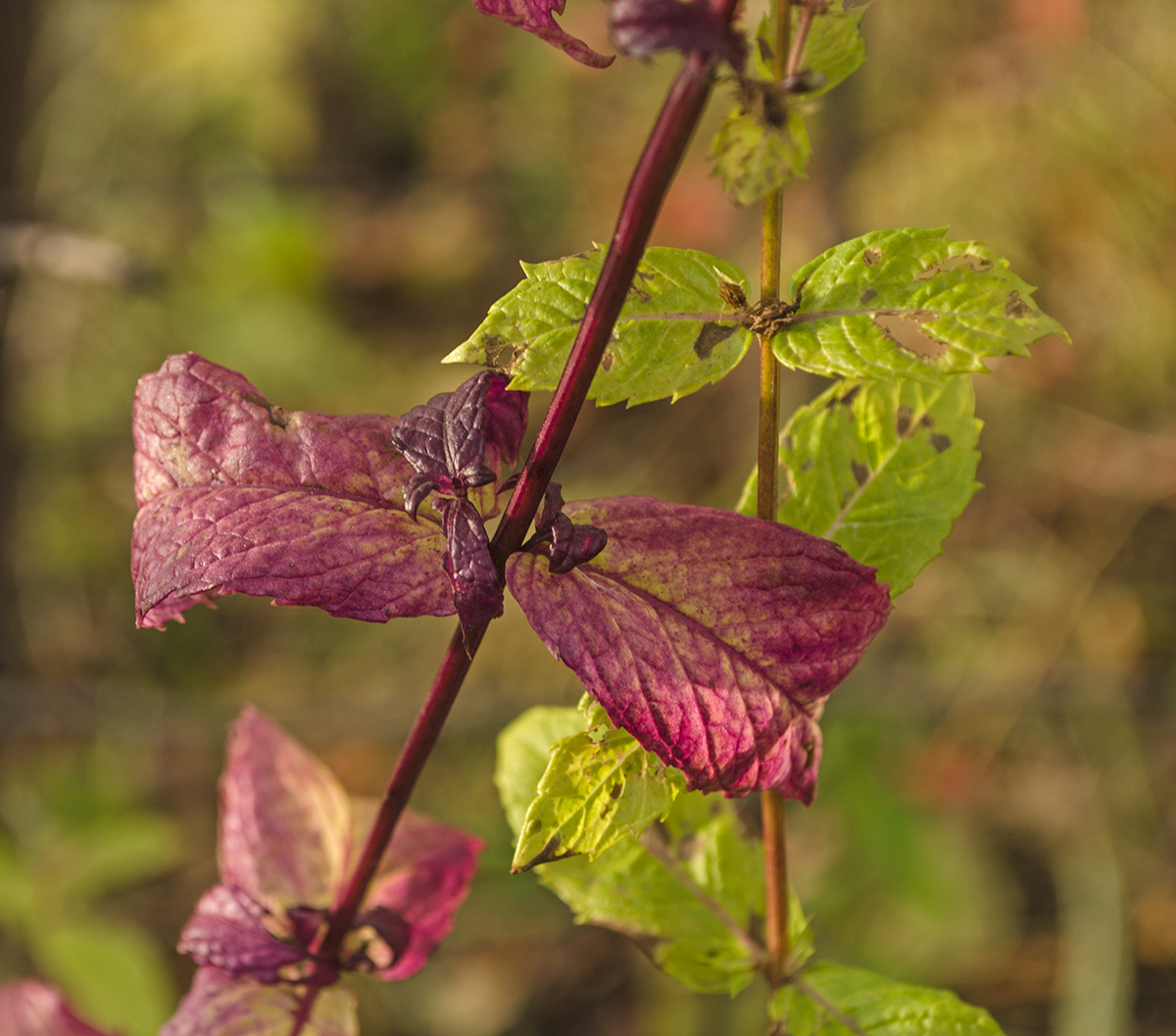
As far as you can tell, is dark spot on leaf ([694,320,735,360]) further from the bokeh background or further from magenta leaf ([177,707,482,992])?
the bokeh background

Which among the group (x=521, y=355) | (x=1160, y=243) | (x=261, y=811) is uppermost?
(x=1160, y=243)

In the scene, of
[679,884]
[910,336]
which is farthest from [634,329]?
[910,336]

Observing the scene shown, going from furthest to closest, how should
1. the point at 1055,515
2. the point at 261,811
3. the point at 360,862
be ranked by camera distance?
1. the point at 1055,515
2. the point at 261,811
3. the point at 360,862

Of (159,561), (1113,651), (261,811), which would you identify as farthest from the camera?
(1113,651)

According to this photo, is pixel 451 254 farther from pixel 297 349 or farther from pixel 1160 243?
pixel 1160 243

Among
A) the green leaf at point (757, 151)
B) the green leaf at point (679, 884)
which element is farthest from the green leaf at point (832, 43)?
the green leaf at point (679, 884)

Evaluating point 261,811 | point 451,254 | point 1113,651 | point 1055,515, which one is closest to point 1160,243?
point 1055,515

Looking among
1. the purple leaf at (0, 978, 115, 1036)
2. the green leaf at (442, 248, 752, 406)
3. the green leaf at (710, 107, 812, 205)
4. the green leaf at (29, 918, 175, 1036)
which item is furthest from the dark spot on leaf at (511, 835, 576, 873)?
the green leaf at (29, 918, 175, 1036)
